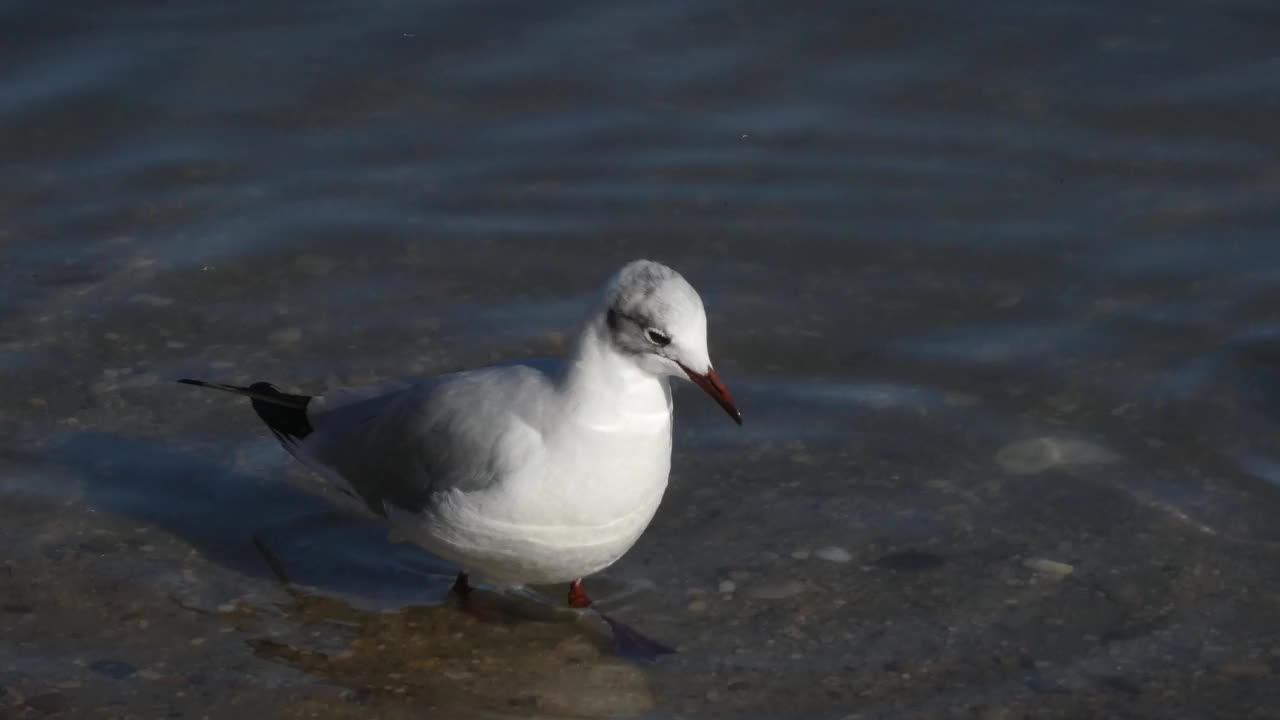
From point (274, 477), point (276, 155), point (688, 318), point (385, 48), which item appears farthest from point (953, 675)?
point (385, 48)

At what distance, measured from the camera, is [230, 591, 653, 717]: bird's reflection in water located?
→ 6.18m

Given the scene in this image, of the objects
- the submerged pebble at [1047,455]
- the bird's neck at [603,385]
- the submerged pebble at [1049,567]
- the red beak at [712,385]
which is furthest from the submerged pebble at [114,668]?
the submerged pebble at [1047,455]

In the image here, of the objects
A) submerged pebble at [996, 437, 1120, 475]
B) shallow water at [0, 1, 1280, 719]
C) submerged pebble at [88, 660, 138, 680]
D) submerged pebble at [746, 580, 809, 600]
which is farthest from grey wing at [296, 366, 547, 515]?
submerged pebble at [996, 437, 1120, 475]

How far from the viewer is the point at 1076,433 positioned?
298 inches

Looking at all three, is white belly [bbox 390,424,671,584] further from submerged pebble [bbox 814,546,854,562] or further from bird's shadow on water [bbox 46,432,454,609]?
submerged pebble [bbox 814,546,854,562]

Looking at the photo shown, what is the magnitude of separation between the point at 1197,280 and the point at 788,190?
2077 mm

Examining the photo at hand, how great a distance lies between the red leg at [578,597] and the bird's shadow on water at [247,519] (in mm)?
496

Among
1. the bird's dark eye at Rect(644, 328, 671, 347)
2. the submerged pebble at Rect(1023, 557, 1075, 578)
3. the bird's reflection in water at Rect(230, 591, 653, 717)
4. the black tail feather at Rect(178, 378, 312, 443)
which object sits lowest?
the bird's reflection in water at Rect(230, 591, 653, 717)

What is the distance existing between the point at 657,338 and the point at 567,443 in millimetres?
452

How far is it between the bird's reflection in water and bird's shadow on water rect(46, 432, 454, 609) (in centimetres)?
16

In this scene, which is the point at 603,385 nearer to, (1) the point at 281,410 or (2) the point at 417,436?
(2) the point at 417,436

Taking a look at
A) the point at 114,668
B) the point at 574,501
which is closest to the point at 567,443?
the point at 574,501

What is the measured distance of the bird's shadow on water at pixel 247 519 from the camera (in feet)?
22.6

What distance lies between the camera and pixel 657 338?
19.1ft
